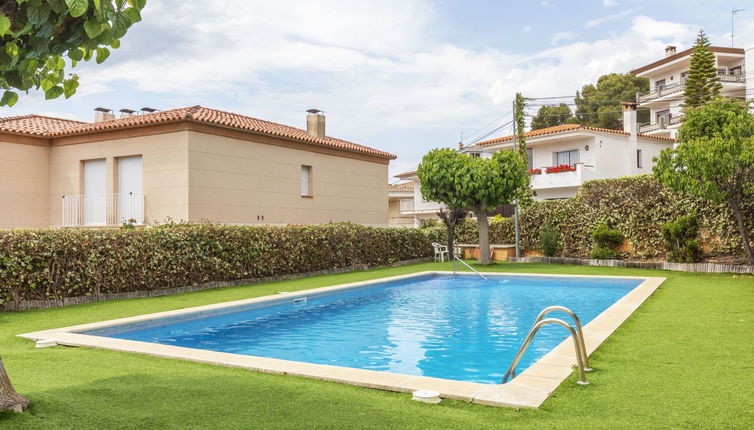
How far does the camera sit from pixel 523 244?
24.2 m

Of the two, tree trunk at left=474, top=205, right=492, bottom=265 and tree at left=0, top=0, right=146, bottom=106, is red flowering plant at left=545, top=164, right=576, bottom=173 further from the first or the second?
tree at left=0, top=0, right=146, bottom=106

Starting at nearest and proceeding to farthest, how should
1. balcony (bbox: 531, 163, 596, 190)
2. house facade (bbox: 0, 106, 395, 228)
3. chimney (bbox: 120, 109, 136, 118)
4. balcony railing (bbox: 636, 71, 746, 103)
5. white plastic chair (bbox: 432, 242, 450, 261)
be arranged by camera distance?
house facade (bbox: 0, 106, 395, 228)
white plastic chair (bbox: 432, 242, 450, 261)
chimney (bbox: 120, 109, 136, 118)
balcony (bbox: 531, 163, 596, 190)
balcony railing (bbox: 636, 71, 746, 103)

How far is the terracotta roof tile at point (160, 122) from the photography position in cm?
1998

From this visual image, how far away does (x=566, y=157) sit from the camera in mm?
37594

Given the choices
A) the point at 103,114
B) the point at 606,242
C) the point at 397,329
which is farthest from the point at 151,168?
the point at 606,242

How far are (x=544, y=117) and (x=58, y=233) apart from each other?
187ft

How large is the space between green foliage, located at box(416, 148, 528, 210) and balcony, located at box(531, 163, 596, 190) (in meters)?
14.3

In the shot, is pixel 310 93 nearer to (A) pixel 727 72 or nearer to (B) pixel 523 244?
(B) pixel 523 244

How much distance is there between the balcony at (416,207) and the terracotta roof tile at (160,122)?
61.4 ft

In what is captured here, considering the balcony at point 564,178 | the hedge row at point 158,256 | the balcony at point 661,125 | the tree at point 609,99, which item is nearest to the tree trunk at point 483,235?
the hedge row at point 158,256

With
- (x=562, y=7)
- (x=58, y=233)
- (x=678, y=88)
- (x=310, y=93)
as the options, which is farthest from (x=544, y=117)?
(x=58, y=233)

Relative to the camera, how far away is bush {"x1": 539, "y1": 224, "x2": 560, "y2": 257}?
888 inches

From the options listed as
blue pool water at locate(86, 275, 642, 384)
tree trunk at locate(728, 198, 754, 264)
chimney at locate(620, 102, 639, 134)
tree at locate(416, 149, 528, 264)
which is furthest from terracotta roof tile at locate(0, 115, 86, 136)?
chimney at locate(620, 102, 639, 134)

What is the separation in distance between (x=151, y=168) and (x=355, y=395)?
1713 cm
